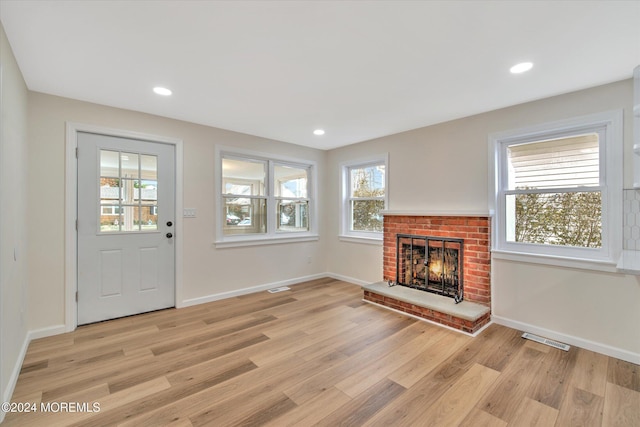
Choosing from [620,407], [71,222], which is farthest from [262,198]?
[620,407]

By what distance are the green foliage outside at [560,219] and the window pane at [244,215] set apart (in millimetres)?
3411

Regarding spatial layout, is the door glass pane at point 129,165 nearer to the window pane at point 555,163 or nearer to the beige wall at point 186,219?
the beige wall at point 186,219

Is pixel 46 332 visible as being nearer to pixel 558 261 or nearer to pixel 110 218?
pixel 110 218

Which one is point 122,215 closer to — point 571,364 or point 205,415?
point 205,415

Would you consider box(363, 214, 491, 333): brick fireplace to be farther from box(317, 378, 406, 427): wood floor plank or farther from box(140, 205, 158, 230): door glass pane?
box(140, 205, 158, 230): door glass pane

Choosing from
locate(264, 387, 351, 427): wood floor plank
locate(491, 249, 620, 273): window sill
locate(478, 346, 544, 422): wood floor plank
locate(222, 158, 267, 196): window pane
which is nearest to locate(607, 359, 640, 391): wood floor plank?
locate(478, 346, 544, 422): wood floor plank

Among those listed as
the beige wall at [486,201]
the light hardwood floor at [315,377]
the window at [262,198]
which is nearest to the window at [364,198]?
the beige wall at [486,201]

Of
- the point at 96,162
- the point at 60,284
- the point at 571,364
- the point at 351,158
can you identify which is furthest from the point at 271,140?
the point at 571,364

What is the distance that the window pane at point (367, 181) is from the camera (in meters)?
4.54

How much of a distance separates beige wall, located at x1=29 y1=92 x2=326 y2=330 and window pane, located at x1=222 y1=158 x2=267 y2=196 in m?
0.26

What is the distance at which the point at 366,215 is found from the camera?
475 centimetres

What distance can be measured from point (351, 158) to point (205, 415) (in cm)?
397

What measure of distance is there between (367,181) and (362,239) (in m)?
0.98

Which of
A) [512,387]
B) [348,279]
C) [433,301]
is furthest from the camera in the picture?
[348,279]
